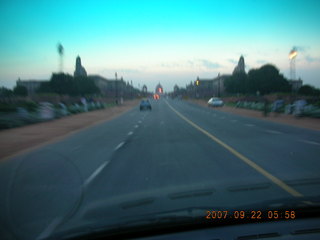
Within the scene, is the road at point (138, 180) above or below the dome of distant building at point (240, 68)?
below

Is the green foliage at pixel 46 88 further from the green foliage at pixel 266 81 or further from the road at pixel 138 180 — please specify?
the road at pixel 138 180

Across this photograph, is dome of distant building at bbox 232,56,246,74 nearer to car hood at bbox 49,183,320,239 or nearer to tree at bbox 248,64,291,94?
tree at bbox 248,64,291,94

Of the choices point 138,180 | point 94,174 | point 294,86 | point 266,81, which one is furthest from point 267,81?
point 138,180

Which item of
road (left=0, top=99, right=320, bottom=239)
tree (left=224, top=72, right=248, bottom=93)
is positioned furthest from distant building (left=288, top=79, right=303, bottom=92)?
road (left=0, top=99, right=320, bottom=239)

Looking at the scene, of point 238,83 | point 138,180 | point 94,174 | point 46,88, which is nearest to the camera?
point 138,180

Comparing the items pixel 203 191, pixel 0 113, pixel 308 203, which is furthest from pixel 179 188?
pixel 0 113

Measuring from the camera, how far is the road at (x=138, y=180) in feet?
19.6

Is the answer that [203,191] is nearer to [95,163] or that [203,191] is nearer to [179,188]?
[179,188]

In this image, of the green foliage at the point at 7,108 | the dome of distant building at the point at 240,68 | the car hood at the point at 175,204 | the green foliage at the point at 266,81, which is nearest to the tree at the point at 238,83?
the green foliage at the point at 266,81

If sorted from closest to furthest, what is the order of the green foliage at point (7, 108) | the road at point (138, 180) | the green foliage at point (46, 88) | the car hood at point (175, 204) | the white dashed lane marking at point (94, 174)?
the car hood at point (175, 204)
the road at point (138, 180)
the white dashed lane marking at point (94, 174)
the green foliage at point (7, 108)
the green foliage at point (46, 88)

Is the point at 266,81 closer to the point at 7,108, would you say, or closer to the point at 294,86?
the point at 294,86

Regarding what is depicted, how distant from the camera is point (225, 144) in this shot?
50.5 feet

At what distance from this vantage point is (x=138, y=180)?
8.66 m

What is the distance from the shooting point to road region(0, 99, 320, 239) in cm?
598
